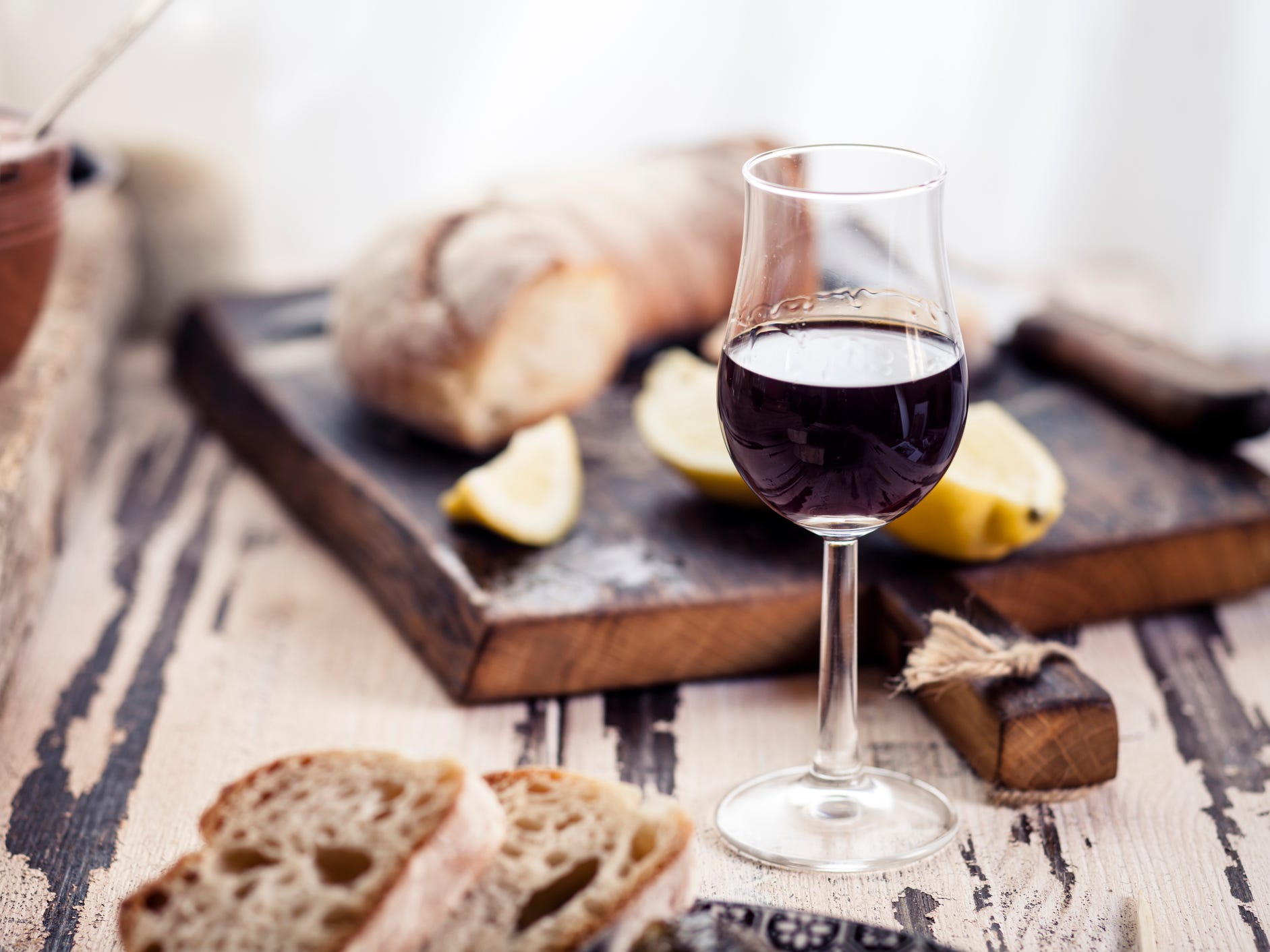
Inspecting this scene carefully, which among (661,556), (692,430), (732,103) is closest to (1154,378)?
(692,430)

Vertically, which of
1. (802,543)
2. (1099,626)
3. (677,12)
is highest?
(677,12)

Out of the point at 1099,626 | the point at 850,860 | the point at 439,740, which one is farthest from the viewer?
the point at 1099,626

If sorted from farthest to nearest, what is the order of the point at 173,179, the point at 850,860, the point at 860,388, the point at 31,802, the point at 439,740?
the point at 173,179 < the point at 439,740 < the point at 31,802 < the point at 850,860 < the point at 860,388

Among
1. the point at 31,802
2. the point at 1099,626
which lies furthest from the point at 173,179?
the point at 1099,626

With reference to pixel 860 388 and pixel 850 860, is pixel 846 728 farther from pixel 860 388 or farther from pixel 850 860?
pixel 860 388

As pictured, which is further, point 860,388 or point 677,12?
point 677,12

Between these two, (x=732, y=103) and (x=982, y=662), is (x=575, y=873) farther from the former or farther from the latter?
(x=732, y=103)

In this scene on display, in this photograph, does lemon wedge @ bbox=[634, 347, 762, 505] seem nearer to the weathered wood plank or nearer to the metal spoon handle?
the weathered wood plank

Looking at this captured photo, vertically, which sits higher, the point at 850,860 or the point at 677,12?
the point at 677,12
